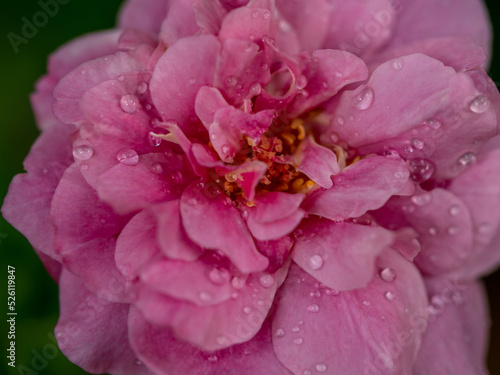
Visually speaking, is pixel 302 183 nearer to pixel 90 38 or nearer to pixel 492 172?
pixel 492 172

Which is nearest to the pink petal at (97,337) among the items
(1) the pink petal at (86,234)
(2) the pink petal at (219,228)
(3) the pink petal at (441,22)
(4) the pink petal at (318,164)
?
(1) the pink petal at (86,234)

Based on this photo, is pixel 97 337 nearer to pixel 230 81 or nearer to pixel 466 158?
pixel 230 81

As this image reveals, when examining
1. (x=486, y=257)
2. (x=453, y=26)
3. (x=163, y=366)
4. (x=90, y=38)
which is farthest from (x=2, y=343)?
(x=453, y=26)

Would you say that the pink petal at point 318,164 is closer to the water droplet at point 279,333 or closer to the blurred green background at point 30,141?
the water droplet at point 279,333

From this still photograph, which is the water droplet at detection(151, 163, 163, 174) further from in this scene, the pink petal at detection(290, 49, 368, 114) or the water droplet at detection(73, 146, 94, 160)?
the pink petal at detection(290, 49, 368, 114)

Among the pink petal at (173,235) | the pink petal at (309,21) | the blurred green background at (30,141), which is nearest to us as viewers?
the pink petal at (173,235)

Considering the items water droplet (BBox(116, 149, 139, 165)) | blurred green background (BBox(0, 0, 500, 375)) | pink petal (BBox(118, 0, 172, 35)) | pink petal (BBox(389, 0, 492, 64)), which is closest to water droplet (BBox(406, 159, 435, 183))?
pink petal (BBox(389, 0, 492, 64))

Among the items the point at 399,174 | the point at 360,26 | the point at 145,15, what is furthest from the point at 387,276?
the point at 145,15
